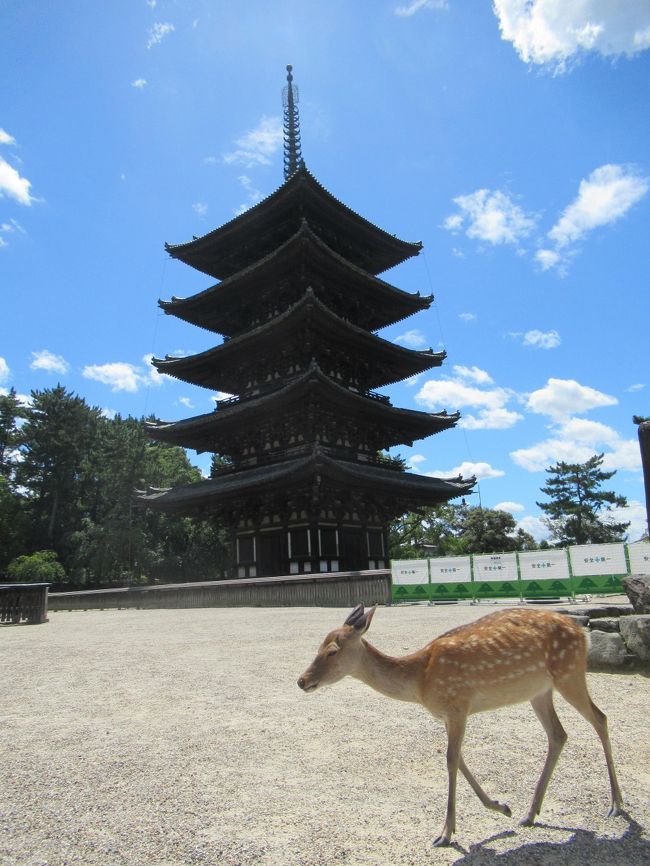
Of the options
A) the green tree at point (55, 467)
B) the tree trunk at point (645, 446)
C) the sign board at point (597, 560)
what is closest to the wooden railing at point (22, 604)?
the sign board at point (597, 560)

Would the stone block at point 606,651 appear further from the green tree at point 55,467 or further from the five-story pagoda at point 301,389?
the green tree at point 55,467

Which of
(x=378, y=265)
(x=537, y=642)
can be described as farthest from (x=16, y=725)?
(x=378, y=265)

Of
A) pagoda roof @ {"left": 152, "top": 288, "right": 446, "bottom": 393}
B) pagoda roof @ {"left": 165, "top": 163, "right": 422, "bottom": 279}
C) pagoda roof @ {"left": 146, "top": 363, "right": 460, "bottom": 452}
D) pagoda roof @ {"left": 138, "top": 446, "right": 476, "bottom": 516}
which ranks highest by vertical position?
pagoda roof @ {"left": 165, "top": 163, "right": 422, "bottom": 279}

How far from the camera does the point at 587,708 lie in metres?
3.54

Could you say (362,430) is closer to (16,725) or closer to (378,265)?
(378,265)

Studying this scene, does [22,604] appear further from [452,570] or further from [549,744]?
[549,744]

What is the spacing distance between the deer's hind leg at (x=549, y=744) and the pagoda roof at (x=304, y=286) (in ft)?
74.3

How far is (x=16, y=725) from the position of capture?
6113 millimetres

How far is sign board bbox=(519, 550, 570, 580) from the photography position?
16328 millimetres

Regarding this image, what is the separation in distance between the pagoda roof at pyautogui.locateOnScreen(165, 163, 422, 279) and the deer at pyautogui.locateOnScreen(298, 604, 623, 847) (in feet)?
83.5

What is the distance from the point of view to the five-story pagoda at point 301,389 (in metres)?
24.0

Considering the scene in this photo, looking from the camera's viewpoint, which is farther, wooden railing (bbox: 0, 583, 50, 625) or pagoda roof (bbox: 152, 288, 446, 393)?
pagoda roof (bbox: 152, 288, 446, 393)

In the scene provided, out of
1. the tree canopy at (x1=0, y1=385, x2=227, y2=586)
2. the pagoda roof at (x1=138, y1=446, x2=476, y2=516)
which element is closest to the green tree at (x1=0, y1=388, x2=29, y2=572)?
the tree canopy at (x1=0, y1=385, x2=227, y2=586)

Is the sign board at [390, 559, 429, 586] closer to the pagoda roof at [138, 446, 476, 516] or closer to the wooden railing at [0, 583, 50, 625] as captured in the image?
the pagoda roof at [138, 446, 476, 516]
